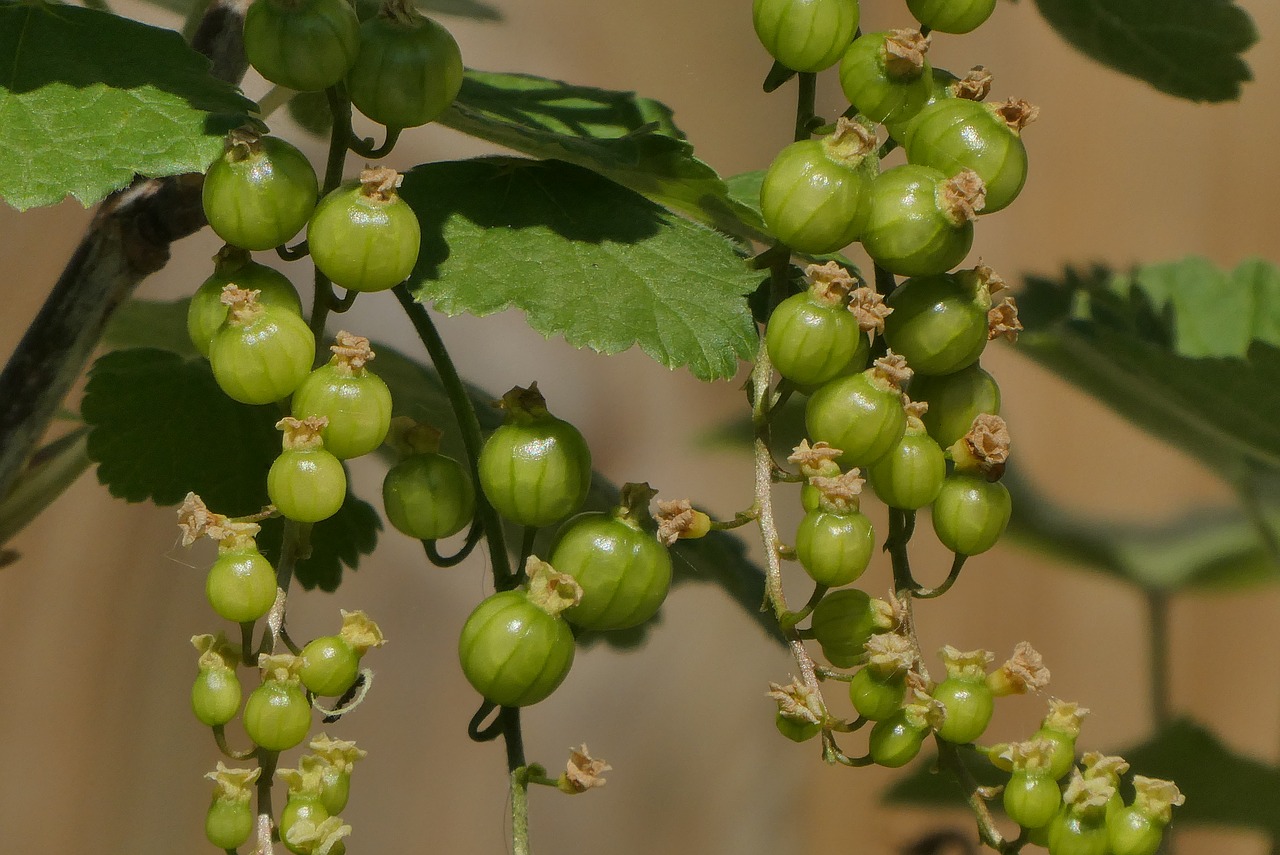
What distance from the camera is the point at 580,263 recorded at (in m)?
0.29

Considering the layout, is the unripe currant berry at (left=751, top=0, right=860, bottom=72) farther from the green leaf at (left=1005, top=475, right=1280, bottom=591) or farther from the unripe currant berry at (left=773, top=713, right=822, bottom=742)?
the green leaf at (left=1005, top=475, right=1280, bottom=591)

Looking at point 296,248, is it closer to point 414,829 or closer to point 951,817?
point 951,817

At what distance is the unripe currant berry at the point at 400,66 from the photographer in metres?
0.25

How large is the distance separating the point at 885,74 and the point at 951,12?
0.03 meters

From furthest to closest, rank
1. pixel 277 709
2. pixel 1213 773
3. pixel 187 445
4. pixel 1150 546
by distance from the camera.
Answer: pixel 1150 546 < pixel 1213 773 < pixel 187 445 < pixel 277 709

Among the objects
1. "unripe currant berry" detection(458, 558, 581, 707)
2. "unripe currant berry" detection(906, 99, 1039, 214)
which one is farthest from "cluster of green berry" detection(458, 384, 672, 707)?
"unripe currant berry" detection(906, 99, 1039, 214)

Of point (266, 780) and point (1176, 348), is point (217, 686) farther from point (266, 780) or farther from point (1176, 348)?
point (1176, 348)

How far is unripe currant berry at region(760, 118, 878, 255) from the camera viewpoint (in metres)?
0.26

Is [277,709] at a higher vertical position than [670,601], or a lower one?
higher

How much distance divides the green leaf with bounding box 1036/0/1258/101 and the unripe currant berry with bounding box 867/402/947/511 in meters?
0.25

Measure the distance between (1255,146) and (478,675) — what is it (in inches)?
30.2

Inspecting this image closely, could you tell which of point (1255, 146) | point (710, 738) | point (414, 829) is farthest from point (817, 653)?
point (1255, 146)

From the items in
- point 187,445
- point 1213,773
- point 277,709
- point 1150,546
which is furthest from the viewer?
point 1150,546

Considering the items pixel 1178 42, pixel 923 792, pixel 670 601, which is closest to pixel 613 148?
pixel 1178 42
